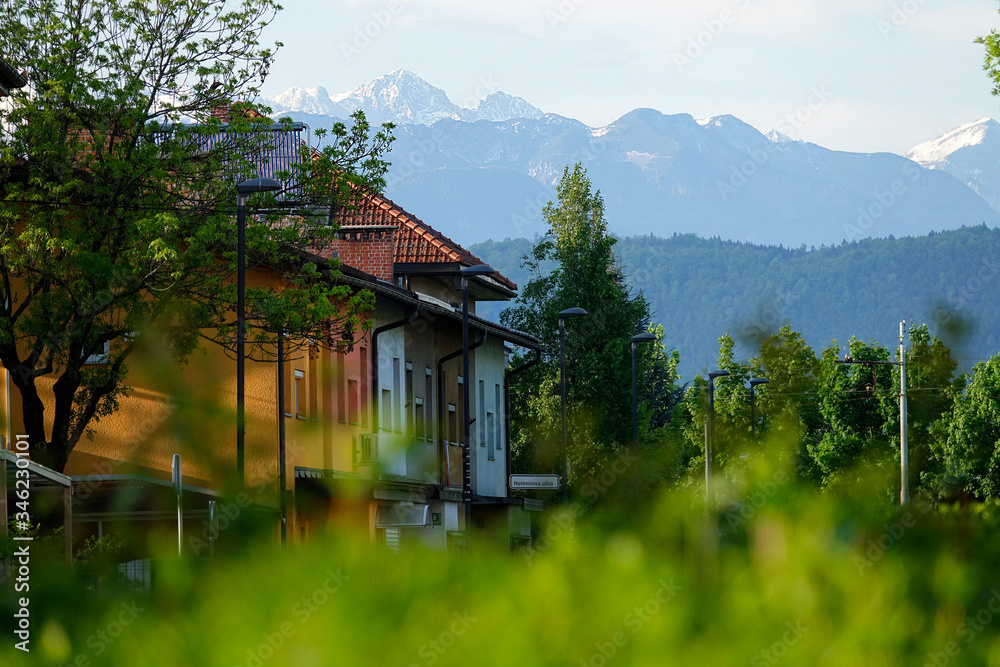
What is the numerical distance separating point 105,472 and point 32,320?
6845 mm

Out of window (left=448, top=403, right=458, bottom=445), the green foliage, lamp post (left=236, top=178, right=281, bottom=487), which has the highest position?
lamp post (left=236, top=178, right=281, bottom=487)

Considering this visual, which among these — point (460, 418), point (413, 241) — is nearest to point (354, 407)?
point (413, 241)

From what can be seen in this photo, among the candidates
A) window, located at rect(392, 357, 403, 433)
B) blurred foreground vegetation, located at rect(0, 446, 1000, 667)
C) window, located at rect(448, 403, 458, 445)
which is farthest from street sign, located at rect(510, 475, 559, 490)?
blurred foreground vegetation, located at rect(0, 446, 1000, 667)

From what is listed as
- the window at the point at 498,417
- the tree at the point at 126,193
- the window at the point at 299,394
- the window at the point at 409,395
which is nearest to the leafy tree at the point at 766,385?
the window at the point at 498,417

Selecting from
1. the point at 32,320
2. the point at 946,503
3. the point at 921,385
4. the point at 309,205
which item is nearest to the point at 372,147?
the point at 309,205

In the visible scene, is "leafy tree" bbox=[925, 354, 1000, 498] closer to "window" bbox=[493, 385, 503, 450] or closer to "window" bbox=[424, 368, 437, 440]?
"window" bbox=[493, 385, 503, 450]

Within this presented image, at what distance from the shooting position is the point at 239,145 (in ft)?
74.7

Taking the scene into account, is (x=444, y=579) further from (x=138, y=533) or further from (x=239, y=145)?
(x=239, y=145)

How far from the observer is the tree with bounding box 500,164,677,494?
63.2 m

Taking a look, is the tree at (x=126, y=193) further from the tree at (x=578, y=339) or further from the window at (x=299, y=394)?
the tree at (x=578, y=339)

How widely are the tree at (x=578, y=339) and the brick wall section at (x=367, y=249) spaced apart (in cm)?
2199

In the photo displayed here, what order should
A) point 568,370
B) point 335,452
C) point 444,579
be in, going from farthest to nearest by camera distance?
point 568,370 → point 335,452 → point 444,579

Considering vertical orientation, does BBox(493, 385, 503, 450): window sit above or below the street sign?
above

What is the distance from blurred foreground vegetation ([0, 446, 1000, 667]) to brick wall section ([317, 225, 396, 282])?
1350 inches
